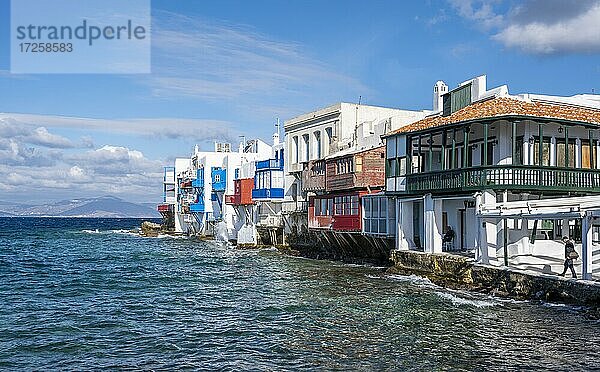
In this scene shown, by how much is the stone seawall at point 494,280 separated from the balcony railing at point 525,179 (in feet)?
11.8

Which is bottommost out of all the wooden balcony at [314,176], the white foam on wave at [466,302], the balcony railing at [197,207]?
the white foam on wave at [466,302]

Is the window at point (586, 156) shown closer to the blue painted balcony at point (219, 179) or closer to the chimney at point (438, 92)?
the chimney at point (438, 92)

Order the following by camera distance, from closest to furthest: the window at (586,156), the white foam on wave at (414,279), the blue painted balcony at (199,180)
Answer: the white foam on wave at (414,279), the window at (586,156), the blue painted balcony at (199,180)

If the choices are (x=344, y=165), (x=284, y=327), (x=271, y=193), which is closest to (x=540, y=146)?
(x=284, y=327)

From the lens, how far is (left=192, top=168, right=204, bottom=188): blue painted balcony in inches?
3410

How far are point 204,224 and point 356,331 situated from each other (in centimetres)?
6930

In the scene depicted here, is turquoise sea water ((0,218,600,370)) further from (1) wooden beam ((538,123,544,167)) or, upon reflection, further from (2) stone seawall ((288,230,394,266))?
(1) wooden beam ((538,123,544,167))

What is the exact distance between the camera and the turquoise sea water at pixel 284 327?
17.1m

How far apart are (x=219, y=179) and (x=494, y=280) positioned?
189ft

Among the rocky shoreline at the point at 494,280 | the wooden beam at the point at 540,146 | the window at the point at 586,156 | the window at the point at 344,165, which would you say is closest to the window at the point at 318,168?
the window at the point at 344,165

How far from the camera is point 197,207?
286 ft

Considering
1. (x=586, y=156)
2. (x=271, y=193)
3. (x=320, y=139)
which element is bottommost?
(x=271, y=193)

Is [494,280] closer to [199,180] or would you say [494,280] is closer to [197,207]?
[197,207]

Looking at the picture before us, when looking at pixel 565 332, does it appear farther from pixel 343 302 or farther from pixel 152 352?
pixel 152 352
